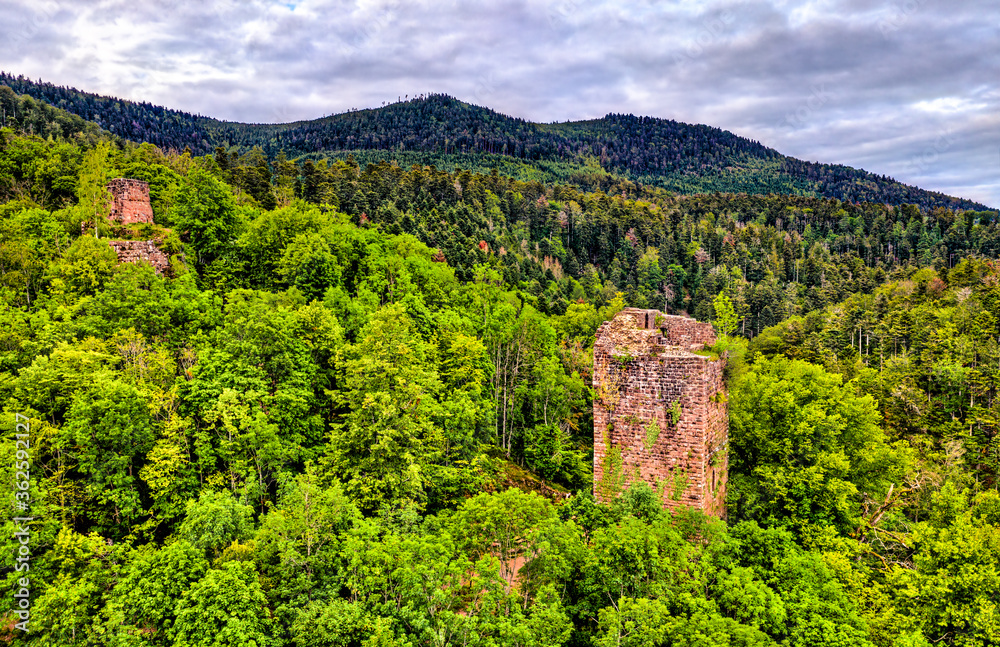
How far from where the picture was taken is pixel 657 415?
14.4m

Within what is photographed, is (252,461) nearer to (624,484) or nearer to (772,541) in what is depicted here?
(624,484)

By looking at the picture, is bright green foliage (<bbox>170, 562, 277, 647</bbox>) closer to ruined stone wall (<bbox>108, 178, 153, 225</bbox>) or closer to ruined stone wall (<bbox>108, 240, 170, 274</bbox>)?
ruined stone wall (<bbox>108, 240, 170, 274</bbox>)

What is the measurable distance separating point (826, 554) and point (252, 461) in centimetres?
1837

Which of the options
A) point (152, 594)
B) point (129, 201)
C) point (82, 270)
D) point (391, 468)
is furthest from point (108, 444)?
point (129, 201)

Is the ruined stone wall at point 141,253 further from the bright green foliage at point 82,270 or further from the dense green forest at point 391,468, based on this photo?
the bright green foliage at point 82,270

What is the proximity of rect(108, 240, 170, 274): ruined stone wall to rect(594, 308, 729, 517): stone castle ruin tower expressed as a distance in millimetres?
31933

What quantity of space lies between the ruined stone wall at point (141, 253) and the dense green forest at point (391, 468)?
1170 millimetres

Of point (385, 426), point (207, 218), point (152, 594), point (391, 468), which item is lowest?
point (152, 594)

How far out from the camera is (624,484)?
14.7 m

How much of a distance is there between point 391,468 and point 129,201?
3505cm

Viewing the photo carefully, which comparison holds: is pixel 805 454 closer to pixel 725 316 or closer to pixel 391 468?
pixel 391 468

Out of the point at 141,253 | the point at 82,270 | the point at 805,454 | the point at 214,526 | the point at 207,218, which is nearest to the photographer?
the point at 214,526

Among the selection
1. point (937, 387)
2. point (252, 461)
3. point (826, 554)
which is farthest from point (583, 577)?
point (937, 387)

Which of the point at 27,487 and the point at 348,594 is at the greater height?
the point at 27,487
